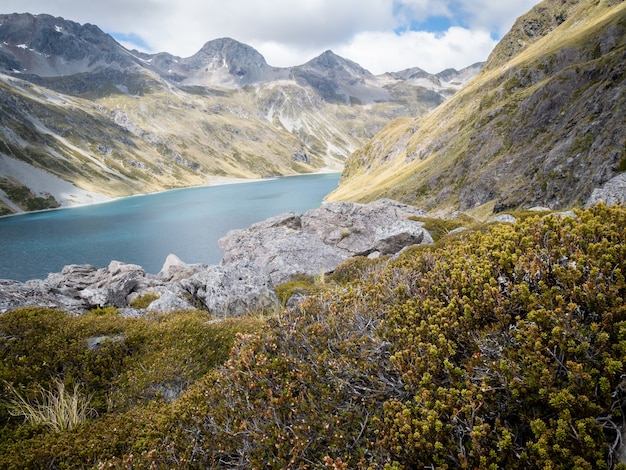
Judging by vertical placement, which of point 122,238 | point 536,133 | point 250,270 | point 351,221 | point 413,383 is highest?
point 536,133

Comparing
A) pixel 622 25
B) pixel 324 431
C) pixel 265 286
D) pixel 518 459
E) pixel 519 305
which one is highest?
pixel 622 25

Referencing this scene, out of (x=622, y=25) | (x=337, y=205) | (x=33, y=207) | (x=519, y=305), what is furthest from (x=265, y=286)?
(x=33, y=207)

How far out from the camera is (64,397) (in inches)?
313

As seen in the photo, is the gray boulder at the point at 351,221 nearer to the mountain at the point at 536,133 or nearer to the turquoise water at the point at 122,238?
the mountain at the point at 536,133

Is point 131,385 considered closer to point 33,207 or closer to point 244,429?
point 244,429

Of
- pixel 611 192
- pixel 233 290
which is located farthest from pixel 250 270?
pixel 611 192

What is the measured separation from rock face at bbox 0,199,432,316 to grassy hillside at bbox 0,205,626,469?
9.07 meters

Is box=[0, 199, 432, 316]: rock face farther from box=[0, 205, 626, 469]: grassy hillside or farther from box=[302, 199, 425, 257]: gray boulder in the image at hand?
box=[0, 205, 626, 469]: grassy hillside

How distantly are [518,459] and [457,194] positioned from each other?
3003 inches

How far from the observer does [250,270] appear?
1847 centimetres

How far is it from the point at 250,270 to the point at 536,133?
68.6m

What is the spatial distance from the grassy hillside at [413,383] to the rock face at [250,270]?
9069 millimetres

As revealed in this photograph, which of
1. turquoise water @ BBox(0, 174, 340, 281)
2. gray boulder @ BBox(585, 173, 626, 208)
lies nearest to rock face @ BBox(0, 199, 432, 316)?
gray boulder @ BBox(585, 173, 626, 208)

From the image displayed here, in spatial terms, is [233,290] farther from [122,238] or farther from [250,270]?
[122,238]
